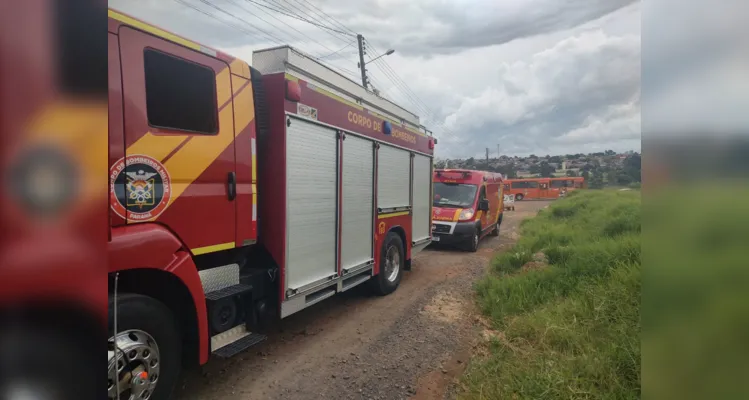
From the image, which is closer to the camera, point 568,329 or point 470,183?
point 568,329

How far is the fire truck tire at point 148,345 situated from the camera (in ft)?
8.00

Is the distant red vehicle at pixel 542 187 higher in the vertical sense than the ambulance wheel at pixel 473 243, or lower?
higher

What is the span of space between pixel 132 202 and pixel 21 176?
6.94 ft

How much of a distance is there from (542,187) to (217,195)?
42298 millimetres

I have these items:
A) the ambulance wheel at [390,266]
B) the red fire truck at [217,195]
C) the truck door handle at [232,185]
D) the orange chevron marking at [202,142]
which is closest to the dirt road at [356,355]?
the ambulance wheel at [390,266]

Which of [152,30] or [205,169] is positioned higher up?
[152,30]

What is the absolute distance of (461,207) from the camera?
1092cm

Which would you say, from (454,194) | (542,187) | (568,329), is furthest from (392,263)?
(542,187)

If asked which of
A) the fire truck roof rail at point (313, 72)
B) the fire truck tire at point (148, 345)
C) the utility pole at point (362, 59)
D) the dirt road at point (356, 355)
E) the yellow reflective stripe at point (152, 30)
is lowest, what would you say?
the dirt road at point (356, 355)

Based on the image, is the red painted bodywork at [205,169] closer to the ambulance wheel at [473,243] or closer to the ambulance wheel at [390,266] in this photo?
the ambulance wheel at [390,266]

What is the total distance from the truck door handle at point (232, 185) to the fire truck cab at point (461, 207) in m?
7.34

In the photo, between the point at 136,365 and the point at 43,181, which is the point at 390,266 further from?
the point at 43,181

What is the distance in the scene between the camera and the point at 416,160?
7.41 metres

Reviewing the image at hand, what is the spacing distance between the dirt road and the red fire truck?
1.45 feet
